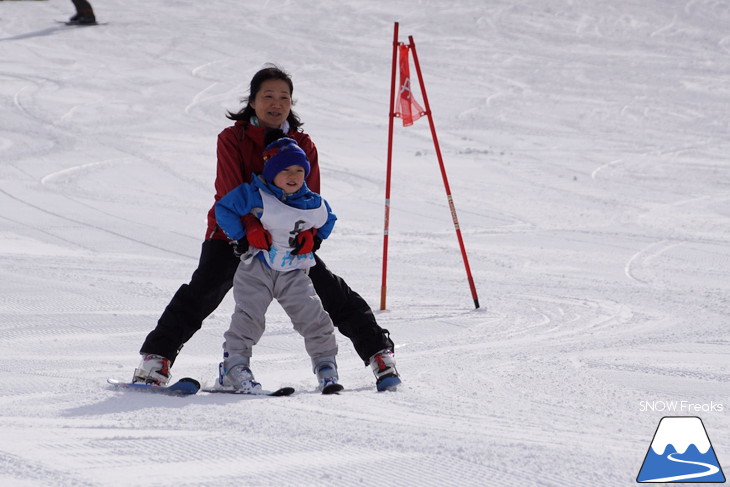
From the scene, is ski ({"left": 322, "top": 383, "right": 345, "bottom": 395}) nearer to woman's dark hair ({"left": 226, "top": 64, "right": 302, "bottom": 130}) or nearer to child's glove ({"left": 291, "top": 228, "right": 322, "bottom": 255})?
child's glove ({"left": 291, "top": 228, "right": 322, "bottom": 255})

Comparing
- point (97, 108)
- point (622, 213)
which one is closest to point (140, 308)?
point (622, 213)

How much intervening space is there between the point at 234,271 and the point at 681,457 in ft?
7.12

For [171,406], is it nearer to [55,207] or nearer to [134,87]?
[55,207]

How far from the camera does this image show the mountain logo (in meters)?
2.71

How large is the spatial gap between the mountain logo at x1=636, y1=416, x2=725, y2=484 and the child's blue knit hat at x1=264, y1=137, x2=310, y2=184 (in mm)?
1794

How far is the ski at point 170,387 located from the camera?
13.1 feet

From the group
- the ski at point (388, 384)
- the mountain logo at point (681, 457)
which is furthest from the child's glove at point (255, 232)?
the mountain logo at point (681, 457)

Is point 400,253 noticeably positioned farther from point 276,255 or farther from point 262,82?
point 276,255

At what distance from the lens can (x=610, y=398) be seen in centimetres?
420

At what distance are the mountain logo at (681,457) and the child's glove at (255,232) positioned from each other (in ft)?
5.72

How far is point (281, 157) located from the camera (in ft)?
13.4

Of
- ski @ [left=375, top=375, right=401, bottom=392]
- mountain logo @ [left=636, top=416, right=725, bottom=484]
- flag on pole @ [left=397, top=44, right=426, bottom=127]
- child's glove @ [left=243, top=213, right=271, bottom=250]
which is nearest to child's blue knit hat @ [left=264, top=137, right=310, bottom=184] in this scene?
child's glove @ [left=243, top=213, right=271, bottom=250]

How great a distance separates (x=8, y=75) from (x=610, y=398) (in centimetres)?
1706

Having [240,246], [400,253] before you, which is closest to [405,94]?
[400,253]
